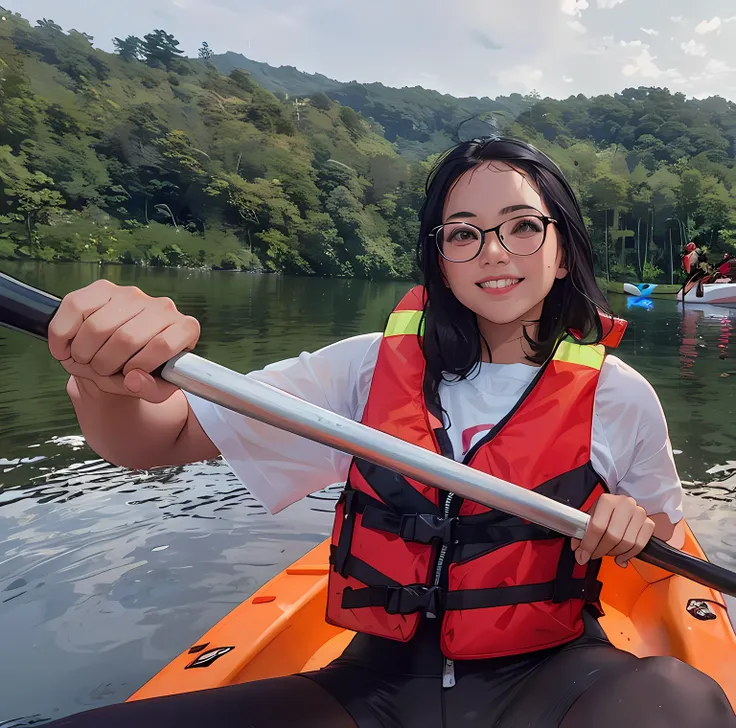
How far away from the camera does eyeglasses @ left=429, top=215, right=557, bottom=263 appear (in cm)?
122

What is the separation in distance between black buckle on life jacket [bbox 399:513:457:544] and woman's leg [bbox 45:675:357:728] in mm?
294

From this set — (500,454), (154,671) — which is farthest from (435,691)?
(154,671)

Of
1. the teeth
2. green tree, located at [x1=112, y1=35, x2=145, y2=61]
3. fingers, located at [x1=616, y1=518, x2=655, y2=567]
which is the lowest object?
fingers, located at [x1=616, y1=518, x2=655, y2=567]

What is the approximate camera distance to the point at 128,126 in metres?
39.2

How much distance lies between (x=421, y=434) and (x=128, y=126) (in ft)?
Result: 143

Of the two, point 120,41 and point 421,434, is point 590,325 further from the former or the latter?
point 120,41

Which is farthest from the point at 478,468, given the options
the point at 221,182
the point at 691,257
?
the point at 221,182

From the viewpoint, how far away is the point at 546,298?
136 cm

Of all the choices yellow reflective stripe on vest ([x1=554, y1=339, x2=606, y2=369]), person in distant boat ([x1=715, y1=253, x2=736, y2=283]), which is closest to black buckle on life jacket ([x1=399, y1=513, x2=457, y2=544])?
yellow reflective stripe on vest ([x1=554, y1=339, x2=606, y2=369])

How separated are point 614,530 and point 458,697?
38cm

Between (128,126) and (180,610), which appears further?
(128,126)

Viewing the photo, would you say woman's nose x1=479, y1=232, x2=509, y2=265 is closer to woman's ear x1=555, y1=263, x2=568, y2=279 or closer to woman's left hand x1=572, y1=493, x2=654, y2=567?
woman's ear x1=555, y1=263, x2=568, y2=279

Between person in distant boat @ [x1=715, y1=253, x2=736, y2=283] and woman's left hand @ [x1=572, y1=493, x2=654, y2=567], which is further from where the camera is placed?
person in distant boat @ [x1=715, y1=253, x2=736, y2=283]

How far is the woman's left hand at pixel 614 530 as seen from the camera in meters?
1.03
